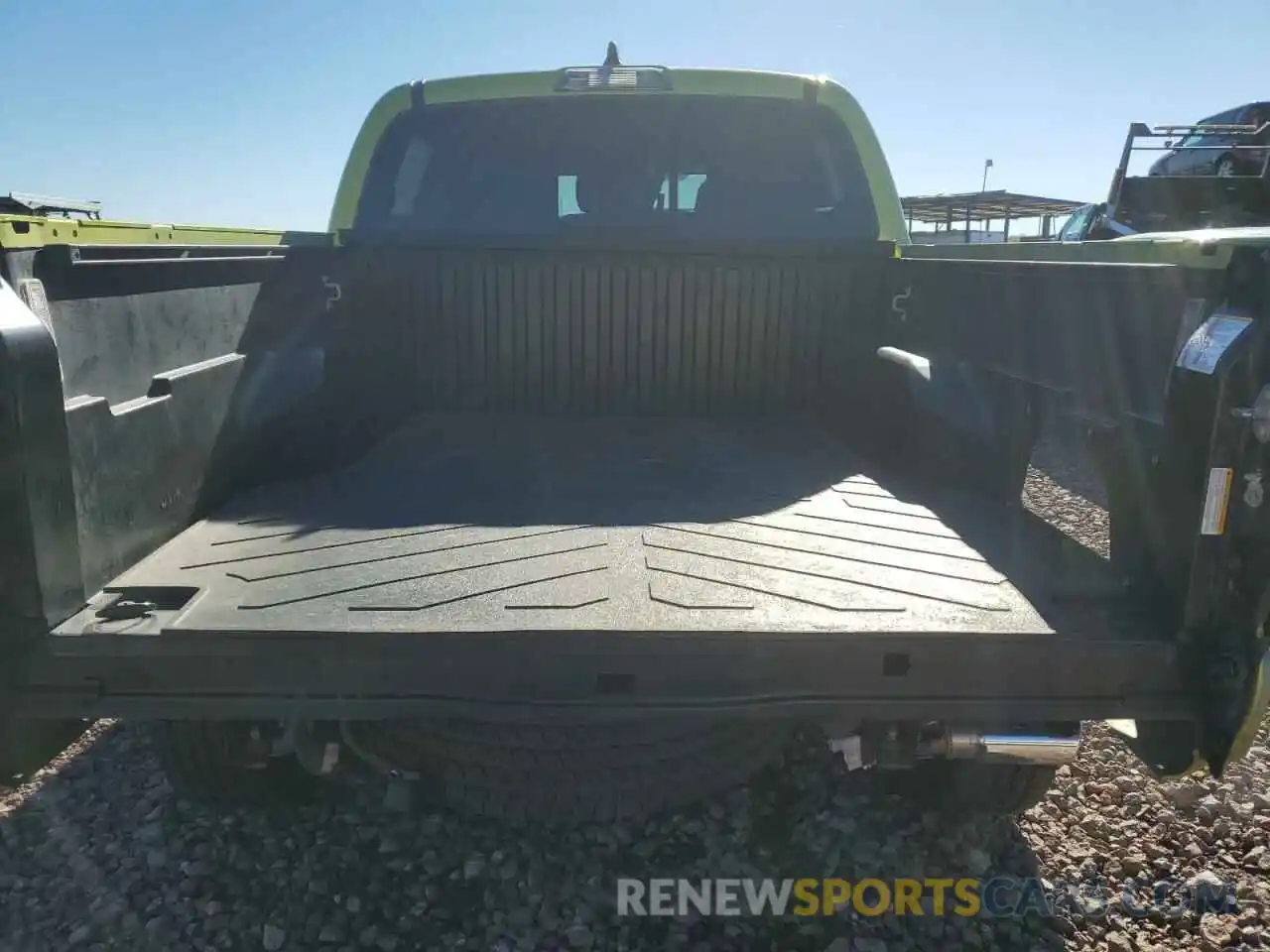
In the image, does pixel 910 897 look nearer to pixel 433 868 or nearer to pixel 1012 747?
pixel 1012 747

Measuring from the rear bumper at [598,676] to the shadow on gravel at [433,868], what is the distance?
80 cm

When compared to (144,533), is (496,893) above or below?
below

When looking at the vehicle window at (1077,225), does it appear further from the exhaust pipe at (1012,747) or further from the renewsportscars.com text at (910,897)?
the exhaust pipe at (1012,747)

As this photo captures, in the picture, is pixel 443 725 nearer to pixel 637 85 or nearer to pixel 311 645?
pixel 311 645

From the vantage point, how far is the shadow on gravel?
2.22 meters

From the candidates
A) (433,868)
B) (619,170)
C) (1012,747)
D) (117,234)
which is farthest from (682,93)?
(433,868)

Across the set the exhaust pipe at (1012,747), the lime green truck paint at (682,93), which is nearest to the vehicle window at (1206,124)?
the lime green truck paint at (682,93)

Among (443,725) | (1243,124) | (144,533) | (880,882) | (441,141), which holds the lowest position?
(880,882)

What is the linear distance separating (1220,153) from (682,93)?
9817 mm

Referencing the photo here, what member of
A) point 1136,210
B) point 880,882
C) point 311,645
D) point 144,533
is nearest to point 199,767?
point 144,533

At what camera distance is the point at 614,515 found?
2.46m

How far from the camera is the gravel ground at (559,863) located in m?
2.23

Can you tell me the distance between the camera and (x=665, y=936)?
2.24 meters

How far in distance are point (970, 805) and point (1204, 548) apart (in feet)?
3.75
